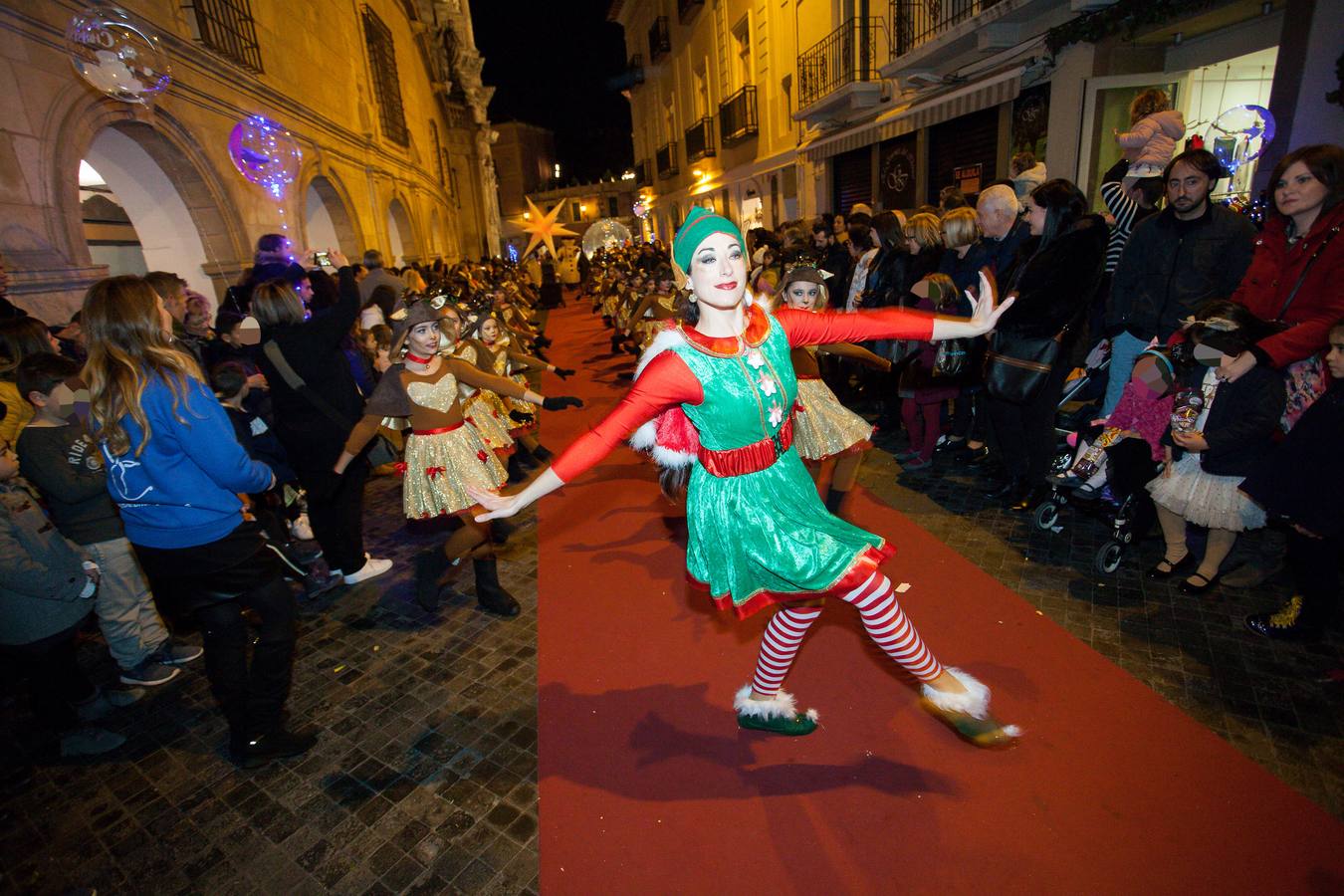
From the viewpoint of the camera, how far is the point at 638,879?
228cm

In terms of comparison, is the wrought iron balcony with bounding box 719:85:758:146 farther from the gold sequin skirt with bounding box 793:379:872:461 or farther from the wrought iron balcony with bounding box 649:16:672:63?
the gold sequin skirt with bounding box 793:379:872:461

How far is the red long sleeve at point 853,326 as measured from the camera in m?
2.55

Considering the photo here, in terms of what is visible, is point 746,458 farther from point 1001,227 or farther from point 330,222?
point 330,222

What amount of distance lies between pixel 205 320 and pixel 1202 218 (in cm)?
744

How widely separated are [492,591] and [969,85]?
10.8 meters

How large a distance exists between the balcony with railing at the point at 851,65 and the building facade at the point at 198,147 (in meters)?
10.4

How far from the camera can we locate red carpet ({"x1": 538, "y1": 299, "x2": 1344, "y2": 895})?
216 centimetres

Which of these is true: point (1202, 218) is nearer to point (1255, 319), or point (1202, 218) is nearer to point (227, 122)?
point (1255, 319)

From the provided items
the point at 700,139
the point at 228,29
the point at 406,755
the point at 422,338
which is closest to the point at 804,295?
the point at 422,338

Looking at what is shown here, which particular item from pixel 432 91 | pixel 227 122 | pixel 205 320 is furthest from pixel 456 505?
pixel 432 91

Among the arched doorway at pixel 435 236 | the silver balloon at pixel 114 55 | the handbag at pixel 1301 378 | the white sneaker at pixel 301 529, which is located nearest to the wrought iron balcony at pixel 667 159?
the arched doorway at pixel 435 236

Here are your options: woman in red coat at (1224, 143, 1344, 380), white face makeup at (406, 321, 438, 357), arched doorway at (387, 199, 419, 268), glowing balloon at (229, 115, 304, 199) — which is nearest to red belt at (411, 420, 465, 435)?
white face makeup at (406, 321, 438, 357)

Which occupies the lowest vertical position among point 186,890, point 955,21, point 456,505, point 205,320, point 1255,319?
point 186,890

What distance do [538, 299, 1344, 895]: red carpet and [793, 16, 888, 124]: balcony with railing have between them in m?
12.3
